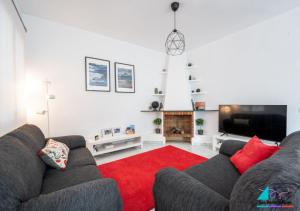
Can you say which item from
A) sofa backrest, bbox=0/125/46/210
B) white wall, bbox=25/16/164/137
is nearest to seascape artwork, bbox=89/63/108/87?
white wall, bbox=25/16/164/137

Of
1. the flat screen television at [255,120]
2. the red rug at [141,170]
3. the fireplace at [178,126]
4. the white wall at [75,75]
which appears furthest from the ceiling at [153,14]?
the red rug at [141,170]

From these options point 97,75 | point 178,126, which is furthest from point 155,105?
point 97,75

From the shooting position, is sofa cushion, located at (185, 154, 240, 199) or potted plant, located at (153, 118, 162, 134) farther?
potted plant, located at (153, 118, 162, 134)

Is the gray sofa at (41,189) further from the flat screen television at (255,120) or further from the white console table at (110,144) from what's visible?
the flat screen television at (255,120)

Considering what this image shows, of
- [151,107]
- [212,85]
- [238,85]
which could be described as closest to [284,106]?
[238,85]

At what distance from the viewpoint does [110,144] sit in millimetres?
3289

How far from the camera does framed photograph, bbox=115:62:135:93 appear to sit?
3.53 m

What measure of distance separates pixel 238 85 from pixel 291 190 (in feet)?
10.4

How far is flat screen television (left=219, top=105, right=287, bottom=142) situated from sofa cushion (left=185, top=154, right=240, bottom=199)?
60.9 inches

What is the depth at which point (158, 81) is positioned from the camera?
4328mm

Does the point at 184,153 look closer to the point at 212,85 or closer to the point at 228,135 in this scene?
the point at 228,135

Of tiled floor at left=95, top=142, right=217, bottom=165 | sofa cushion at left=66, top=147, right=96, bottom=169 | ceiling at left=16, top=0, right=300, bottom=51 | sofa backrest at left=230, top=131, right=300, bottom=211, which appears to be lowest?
tiled floor at left=95, top=142, right=217, bottom=165

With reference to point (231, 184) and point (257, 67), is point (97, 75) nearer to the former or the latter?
point (231, 184)

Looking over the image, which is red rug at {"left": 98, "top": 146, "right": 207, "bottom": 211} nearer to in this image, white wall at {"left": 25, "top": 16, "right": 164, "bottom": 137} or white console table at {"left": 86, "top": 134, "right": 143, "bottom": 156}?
white console table at {"left": 86, "top": 134, "right": 143, "bottom": 156}
